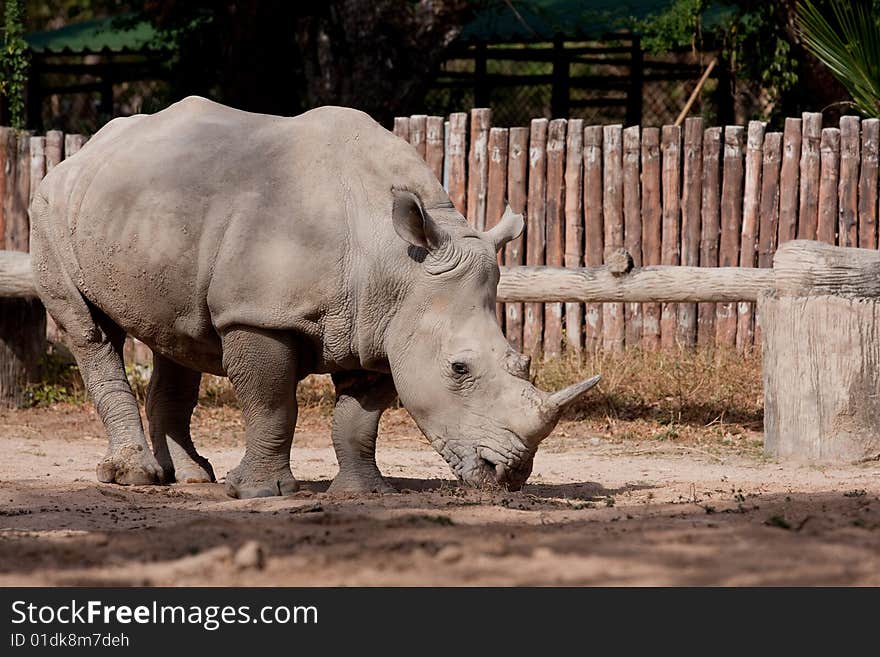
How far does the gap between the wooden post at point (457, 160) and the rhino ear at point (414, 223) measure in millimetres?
4245

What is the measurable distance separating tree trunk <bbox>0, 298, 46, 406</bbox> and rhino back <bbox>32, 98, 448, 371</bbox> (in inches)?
125

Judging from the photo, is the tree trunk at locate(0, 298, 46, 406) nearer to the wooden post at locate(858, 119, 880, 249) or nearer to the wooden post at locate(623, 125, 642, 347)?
the wooden post at locate(623, 125, 642, 347)

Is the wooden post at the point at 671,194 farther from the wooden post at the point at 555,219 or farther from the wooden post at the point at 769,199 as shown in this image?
the wooden post at the point at 555,219

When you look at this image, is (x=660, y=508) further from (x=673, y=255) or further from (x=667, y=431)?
(x=673, y=255)

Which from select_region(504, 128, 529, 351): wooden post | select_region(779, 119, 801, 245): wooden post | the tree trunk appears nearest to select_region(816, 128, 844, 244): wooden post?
select_region(779, 119, 801, 245): wooden post

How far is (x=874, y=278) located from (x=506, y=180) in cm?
321

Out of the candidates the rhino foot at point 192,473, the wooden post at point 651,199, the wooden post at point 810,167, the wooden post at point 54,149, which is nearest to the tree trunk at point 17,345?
the wooden post at point 54,149

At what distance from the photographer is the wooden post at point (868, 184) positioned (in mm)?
9852

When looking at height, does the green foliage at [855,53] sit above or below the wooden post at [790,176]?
above

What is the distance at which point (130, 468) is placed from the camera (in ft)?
22.0

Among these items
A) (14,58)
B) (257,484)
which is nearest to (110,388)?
(257,484)

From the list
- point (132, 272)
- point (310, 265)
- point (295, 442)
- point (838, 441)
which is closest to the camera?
point (310, 265)

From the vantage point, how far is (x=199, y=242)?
6.05 m
